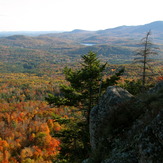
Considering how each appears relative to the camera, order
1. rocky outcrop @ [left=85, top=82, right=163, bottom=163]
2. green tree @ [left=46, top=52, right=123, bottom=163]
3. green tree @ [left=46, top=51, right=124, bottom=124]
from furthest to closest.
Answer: green tree @ [left=46, top=51, right=124, bottom=124] → green tree @ [left=46, top=52, right=123, bottom=163] → rocky outcrop @ [left=85, top=82, right=163, bottom=163]

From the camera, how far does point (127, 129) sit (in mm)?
8844

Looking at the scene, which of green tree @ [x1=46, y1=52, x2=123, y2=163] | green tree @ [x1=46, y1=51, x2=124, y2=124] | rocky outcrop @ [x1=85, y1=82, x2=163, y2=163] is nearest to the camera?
rocky outcrop @ [x1=85, y1=82, x2=163, y2=163]

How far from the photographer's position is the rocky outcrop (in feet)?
21.1

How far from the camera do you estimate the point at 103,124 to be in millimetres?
10391

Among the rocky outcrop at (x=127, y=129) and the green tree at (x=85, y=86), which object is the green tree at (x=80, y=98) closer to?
the green tree at (x=85, y=86)

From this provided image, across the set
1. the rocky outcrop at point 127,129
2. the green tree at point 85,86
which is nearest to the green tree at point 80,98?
the green tree at point 85,86

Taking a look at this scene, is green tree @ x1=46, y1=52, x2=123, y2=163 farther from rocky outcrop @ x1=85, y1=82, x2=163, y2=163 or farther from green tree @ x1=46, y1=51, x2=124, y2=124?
rocky outcrop @ x1=85, y1=82, x2=163, y2=163

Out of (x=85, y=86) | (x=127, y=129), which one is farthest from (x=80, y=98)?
(x=127, y=129)

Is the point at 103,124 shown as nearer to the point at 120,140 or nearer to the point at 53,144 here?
the point at 120,140

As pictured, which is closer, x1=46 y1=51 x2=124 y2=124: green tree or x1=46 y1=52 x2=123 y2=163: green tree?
x1=46 y1=52 x2=123 y2=163: green tree

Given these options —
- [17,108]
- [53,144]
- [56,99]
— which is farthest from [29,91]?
[56,99]

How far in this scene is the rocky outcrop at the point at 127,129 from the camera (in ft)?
21.1

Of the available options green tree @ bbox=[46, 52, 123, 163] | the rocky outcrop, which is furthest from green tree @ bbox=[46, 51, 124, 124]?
the rocky outcrop

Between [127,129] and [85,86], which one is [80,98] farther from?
[127,129]
